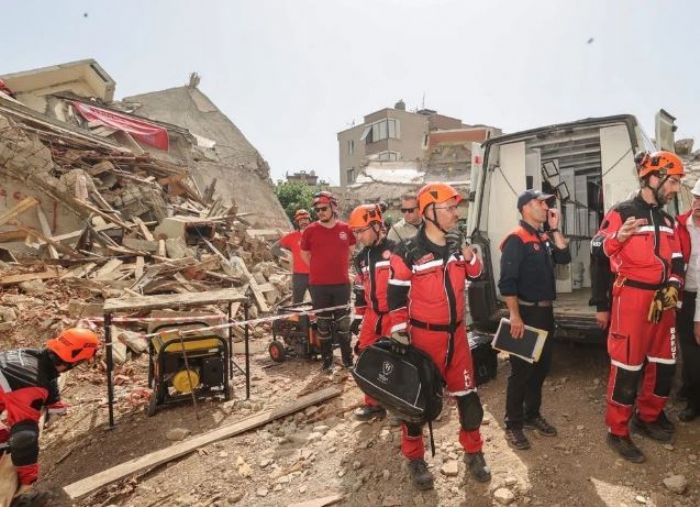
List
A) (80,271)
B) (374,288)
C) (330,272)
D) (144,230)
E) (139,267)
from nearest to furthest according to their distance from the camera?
(374,288) < (330,272) < (80,271) < (139,267) < (144,230)

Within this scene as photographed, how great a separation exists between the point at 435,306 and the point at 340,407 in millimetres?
2083

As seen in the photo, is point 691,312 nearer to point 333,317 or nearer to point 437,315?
point 437,315

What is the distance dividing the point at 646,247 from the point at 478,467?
1.88 meters

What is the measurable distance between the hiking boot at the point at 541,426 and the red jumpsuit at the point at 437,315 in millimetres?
767

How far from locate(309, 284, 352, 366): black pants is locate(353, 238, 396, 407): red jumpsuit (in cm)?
111

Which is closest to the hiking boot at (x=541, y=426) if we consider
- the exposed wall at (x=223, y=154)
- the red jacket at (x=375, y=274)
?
the red jacket at (x=375, y=274)

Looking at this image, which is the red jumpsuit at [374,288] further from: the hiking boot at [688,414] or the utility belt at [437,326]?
the hiking boot at [688,414]

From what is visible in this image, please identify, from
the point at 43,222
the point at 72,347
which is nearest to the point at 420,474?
the point at 72,347

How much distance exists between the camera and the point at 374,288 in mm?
4176

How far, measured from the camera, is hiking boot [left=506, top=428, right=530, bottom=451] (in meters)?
3.32

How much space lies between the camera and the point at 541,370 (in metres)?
3.46

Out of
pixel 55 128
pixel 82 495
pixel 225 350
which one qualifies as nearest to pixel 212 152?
pixel 55 128

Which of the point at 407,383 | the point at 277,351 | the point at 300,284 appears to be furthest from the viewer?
the point at 300,284

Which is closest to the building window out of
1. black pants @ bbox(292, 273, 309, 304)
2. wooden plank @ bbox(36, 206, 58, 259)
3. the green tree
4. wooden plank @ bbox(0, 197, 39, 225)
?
the green tree
